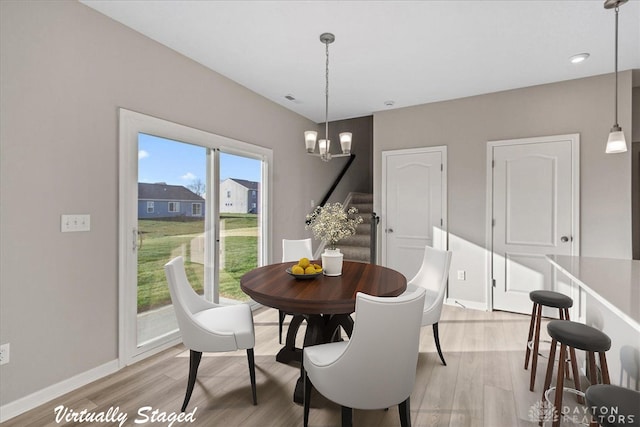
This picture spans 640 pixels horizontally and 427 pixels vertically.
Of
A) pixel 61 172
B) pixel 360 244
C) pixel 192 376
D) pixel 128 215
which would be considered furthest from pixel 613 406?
pixel 360 244

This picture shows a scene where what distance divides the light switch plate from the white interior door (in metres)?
3.50

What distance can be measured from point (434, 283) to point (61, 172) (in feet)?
9.79

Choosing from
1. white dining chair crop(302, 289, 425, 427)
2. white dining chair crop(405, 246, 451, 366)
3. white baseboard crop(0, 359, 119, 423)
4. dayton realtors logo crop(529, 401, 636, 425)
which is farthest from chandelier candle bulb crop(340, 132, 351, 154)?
white baseboard crop(0, 359, 119, 423)

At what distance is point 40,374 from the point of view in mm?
1974

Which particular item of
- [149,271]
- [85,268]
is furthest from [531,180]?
[85,268]

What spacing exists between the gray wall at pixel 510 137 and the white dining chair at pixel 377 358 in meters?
2.88

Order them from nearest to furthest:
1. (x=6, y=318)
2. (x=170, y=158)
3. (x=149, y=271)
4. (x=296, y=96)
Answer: (x=6, y=318)
(x=149, y=271)
(x=170, y=158)
(x=296, y=96)

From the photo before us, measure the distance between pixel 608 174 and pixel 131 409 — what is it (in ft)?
15.6

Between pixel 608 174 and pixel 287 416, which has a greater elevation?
pixel 608 174

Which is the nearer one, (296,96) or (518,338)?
(518,338)

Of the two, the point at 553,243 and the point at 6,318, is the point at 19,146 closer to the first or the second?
the point at 6,318

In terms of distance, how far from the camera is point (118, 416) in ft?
6.08

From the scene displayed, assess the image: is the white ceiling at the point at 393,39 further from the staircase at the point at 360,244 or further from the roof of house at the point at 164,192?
the staircase at the point at 360,244

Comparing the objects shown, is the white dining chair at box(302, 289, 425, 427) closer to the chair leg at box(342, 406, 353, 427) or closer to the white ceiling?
the chair leg at box(342, 406, 353, 427)
